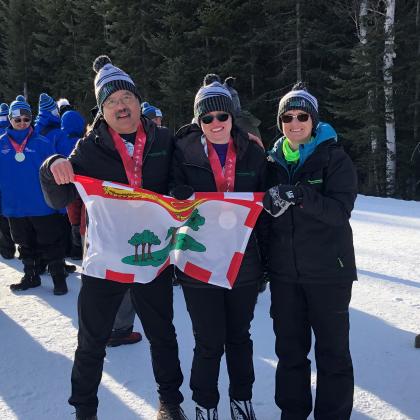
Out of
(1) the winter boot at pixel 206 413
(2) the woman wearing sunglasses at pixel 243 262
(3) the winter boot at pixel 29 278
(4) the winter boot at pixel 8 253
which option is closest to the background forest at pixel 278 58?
(4) the winter boot at pixel 8 253

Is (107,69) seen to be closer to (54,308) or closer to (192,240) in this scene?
(192,240)

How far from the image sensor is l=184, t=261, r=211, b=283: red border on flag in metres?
2.88

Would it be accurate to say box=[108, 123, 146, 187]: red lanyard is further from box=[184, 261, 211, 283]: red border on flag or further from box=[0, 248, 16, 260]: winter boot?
box=[0, 248, 16, 260]: winter boot

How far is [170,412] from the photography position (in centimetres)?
304

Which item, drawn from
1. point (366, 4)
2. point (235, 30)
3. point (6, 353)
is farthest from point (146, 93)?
point (6, 353)

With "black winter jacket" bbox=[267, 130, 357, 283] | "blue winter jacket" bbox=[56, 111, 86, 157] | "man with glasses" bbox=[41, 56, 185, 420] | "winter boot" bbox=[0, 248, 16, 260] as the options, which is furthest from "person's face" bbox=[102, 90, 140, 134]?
"winter boot" bbox=[0, 248, 16, 260]

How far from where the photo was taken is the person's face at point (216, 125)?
283cm

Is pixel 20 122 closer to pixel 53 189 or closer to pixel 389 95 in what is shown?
pixel 53 189

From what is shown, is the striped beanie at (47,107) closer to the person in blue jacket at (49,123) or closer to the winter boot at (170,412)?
the person in blue jacket at (49,123)

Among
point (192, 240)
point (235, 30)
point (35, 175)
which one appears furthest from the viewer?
point (235, 30)

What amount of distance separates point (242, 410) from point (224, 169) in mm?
1552

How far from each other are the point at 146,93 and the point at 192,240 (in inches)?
848

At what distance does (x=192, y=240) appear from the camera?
3045 mm

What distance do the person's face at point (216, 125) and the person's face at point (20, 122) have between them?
343cm
